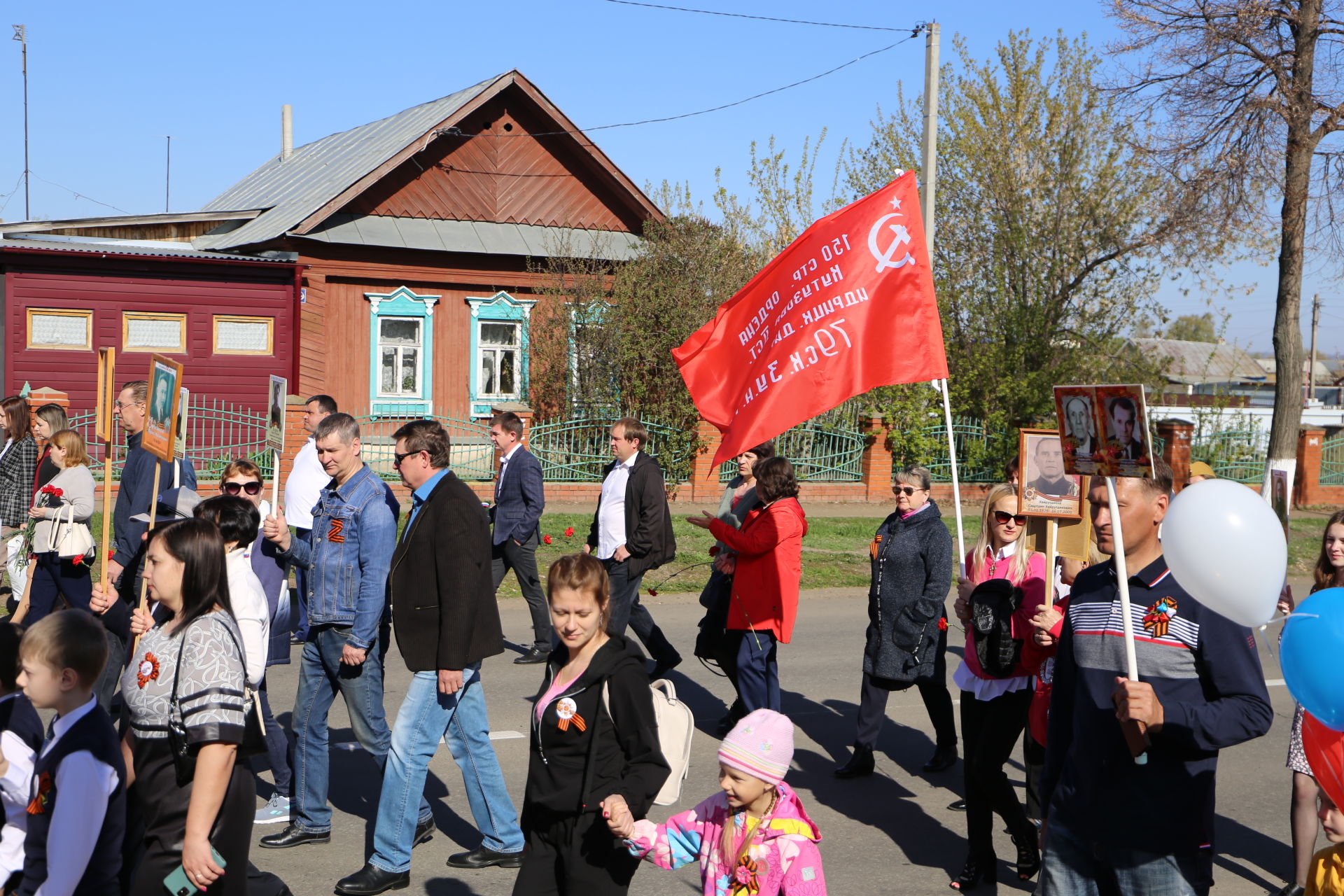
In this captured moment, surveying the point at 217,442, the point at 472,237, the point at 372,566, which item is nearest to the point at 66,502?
the point at 372,566

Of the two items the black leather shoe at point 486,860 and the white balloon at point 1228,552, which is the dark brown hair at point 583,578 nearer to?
the white balloon at point 1228,552

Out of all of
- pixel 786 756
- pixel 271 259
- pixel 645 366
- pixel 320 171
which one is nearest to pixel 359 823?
pixel 786 756

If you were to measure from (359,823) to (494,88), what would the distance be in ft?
67.3

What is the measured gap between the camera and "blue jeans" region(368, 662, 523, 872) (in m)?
5.24

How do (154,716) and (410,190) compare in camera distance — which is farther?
(410,190)

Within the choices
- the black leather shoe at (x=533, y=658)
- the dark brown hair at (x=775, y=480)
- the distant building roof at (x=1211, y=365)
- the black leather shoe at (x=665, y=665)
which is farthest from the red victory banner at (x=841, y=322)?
the distant building roof at (x=1211, y=365)

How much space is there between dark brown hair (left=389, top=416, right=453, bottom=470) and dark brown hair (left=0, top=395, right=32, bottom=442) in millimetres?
4785

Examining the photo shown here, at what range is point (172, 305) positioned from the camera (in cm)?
2242

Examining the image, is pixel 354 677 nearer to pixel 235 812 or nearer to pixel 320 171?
pixel 235 812

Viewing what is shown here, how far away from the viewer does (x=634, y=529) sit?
8.83 meters

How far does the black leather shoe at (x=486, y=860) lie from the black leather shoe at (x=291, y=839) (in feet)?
2.28

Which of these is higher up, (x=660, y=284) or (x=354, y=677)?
(x=660, y=284)

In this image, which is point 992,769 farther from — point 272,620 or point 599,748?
point 272,620

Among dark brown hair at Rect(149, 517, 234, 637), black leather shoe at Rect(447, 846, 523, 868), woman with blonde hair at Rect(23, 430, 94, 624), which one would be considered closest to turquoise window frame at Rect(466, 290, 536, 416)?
woman with blonde hair at Rect(23, 430, 94, 624)
